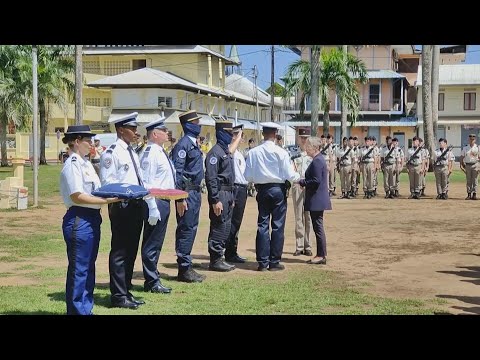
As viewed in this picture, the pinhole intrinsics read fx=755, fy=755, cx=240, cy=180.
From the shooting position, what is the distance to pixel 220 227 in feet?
32.7

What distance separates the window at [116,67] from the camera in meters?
52.3

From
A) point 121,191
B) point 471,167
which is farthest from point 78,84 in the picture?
point 121,191

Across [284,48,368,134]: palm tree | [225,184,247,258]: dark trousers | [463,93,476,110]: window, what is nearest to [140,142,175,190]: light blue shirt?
[225,184,247,258]: dark trousers

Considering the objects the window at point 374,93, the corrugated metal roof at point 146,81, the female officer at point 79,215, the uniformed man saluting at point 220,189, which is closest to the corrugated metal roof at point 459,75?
the window at point 374,93

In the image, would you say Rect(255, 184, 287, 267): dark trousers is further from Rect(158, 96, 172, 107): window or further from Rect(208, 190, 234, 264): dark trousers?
Rect(158, 96, 172, 107): window

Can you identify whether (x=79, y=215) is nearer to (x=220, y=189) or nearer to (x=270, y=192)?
(x=220, y=189)

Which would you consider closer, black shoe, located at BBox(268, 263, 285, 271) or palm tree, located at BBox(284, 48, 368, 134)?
black shoe, located at BBox(268, 263, 285, 271)

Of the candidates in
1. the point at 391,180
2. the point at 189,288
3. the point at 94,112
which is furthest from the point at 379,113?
the point at 189,288

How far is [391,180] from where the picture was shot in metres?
21.6

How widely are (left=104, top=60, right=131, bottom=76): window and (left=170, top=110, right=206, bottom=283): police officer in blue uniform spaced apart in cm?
4391

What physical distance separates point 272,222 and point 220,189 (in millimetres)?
854

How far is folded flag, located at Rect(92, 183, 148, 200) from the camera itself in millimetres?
6895
